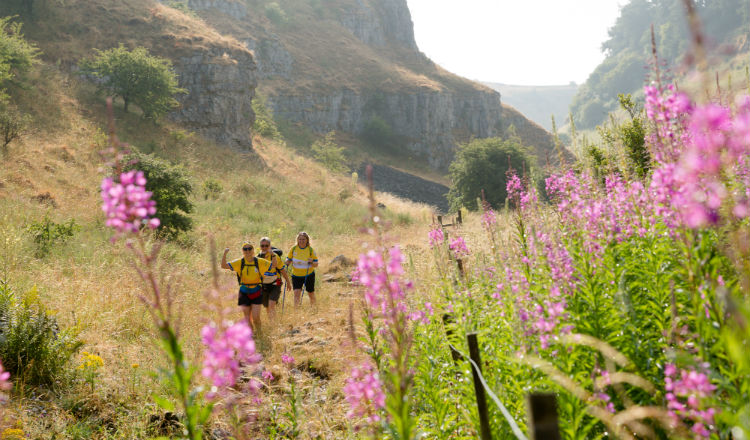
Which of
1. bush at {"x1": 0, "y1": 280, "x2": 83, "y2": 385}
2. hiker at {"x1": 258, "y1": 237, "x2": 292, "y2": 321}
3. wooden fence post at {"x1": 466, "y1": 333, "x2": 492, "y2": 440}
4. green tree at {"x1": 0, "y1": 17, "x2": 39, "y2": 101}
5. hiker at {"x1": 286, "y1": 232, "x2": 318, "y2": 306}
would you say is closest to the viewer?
wooden fence post at {"x1": 466, "y1": 333, "x2": 492, "y2": 440}

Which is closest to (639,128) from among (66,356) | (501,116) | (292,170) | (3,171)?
A: (66,356)

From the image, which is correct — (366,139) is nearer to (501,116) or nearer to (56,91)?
(501,116)

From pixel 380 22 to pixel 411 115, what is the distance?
112ft

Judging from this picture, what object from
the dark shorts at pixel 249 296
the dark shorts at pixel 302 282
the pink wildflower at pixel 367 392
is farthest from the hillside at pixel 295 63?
the pink wildflower at pixel 367 392

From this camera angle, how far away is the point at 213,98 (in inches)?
1179

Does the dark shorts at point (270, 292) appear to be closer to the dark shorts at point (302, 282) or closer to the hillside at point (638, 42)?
the dark shorts at point (302, 282)

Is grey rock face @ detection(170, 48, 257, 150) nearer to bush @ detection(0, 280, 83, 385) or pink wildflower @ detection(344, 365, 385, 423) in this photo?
bush @ detection(0, 280, 83, 385)

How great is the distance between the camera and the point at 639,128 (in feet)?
29.2

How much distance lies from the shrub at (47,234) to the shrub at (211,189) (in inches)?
376

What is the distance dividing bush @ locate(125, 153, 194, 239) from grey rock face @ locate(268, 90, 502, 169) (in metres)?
40.2

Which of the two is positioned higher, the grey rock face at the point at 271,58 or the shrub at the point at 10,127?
the grey rock face at the point at 271,58

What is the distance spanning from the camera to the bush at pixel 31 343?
4.59 metres

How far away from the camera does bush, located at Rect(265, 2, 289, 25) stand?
67.5m

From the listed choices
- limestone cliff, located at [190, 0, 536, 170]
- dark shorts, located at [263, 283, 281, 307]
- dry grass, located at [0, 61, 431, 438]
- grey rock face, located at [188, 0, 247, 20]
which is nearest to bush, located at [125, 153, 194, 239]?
dry grass, located at [0, 61, 431, 438]
